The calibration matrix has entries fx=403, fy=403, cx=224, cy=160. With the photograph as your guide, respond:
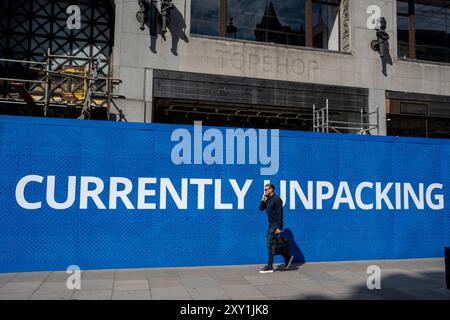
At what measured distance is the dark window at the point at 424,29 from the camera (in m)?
17.7

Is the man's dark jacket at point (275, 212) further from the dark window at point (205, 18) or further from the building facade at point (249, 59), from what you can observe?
the dark window at point (205, 18)

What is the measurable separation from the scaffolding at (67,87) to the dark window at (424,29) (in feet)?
40.6

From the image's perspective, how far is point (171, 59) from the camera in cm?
1464

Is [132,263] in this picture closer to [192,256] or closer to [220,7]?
[192,256]

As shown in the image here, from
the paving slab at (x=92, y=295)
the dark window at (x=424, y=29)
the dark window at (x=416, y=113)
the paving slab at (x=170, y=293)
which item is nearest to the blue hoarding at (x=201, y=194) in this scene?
the paving slab at (x=92, y=295)

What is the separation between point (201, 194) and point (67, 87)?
7.10m

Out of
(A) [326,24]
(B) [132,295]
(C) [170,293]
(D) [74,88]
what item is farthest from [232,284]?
(A) [326,24]

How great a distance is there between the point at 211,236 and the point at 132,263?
6.31ft

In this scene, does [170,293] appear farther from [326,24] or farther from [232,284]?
[326,24]

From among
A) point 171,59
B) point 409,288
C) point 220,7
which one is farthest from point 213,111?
point 409,288

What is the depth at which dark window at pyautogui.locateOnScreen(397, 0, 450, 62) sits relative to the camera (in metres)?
17.7

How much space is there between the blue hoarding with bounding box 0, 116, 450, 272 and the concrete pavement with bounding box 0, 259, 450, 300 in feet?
1.97

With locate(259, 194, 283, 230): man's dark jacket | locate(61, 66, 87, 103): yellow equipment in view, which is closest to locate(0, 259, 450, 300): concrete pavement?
locate(259, 194, 283, 230): man's dark jacket

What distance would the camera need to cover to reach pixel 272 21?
16344 mm
